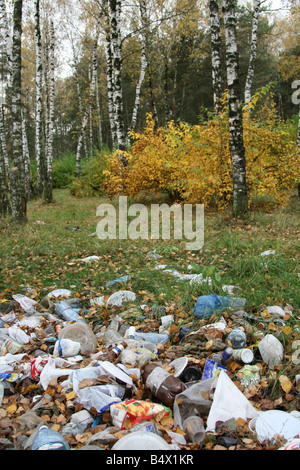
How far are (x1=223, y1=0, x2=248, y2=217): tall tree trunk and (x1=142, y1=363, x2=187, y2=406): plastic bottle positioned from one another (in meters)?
5.50

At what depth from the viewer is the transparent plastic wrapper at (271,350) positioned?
2.70 meters

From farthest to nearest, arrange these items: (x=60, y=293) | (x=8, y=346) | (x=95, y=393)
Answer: (x=60, y=293) < (x=8, y=346) < (x=95, y=393)

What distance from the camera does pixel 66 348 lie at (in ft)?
10.4

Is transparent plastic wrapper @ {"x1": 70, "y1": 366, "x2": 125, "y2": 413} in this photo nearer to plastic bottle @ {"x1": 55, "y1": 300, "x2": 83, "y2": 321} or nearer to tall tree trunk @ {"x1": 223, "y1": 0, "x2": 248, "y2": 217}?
plastic bottle @ {"x1": 55, "y1": 300, "x2": 83, "y2": 321}

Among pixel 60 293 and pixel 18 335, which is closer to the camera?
pixel 18 335

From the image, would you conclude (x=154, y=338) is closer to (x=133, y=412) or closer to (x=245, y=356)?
(x=245, y=356)

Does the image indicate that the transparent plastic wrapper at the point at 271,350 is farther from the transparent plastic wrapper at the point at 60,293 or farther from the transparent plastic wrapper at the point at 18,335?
the transparent plastic wrapper at the point at 60,293

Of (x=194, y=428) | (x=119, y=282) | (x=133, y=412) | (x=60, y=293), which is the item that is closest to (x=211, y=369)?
(x=194, y=428)

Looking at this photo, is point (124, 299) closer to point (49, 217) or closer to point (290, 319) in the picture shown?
point (290, 319)

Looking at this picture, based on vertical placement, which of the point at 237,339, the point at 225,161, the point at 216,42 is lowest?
Answer: the point at 237,339

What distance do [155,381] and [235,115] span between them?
6.33 meters

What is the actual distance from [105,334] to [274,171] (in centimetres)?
706

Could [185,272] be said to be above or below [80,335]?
above

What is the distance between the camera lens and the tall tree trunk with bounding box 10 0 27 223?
25.8 ft
